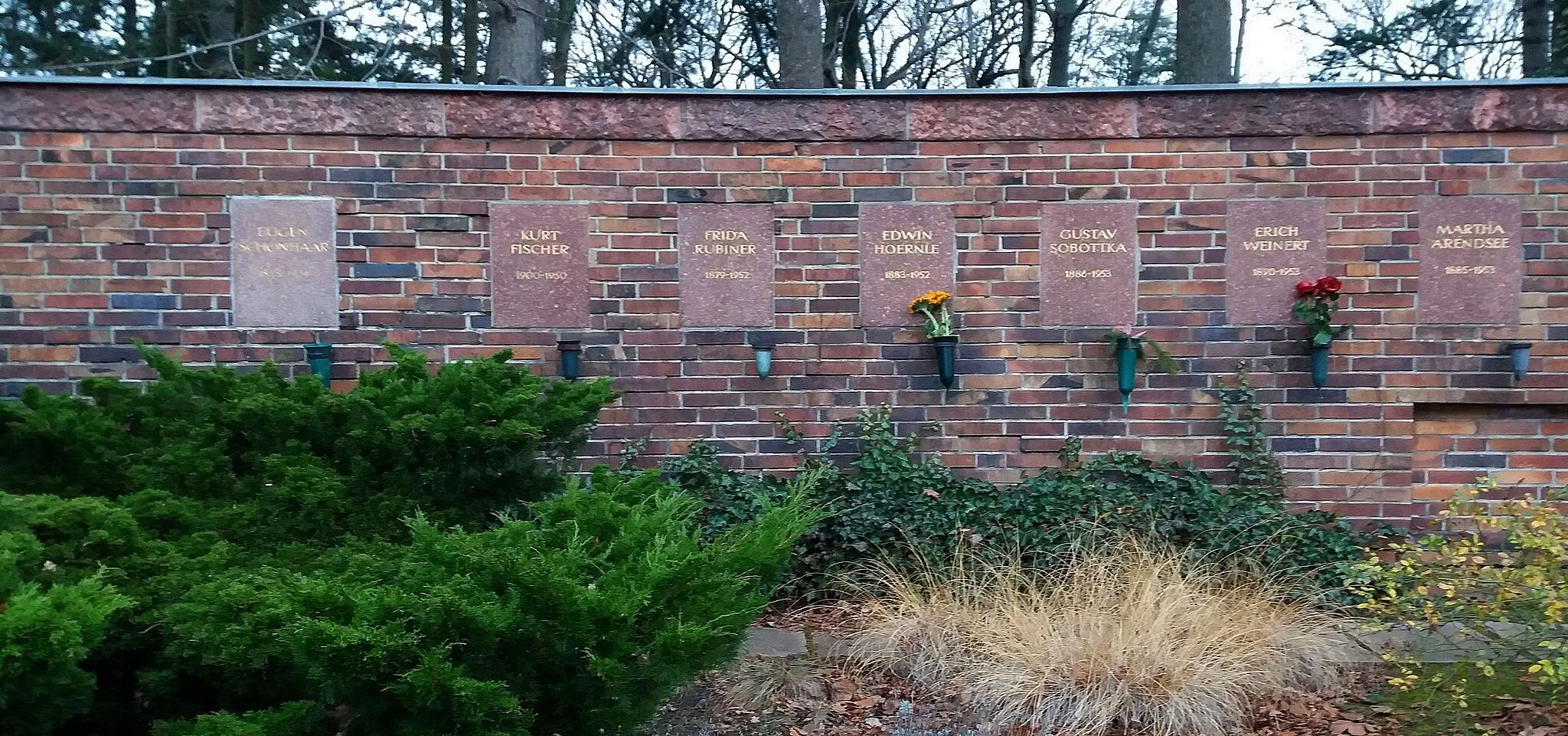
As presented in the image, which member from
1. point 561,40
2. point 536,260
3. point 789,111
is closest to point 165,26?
point 561,40

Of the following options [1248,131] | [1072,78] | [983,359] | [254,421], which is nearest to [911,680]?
[983,359]

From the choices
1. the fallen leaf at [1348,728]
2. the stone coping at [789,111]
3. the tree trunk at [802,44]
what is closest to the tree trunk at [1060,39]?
the tree trunk at [802,44]

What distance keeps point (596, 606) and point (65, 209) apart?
13.9 ft

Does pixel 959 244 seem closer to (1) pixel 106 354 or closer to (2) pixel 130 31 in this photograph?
(1) pixel 106 354

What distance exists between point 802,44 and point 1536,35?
22.7ft

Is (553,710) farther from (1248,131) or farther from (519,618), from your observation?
(1248,131)

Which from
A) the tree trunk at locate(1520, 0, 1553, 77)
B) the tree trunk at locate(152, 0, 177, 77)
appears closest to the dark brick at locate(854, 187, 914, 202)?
the tree trunk at locate(1520, 0, 1553, 77)

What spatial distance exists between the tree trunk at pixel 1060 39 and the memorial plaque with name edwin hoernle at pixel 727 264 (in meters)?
9.93

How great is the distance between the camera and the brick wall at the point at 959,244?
4859mm

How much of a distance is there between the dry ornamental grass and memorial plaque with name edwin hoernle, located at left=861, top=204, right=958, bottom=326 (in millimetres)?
1364

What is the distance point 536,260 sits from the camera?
16.2ft

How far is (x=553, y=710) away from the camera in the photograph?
238 centimetres

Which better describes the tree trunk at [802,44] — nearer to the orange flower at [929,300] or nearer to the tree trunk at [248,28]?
the orange flower at [929,300]

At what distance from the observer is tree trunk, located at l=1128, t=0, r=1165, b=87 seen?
15.1m
